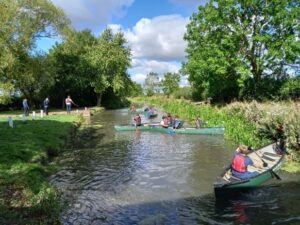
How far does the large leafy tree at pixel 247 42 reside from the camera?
40594 mm

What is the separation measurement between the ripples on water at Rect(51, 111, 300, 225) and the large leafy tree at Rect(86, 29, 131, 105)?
36.8m

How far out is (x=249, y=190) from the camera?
1488 centimetres

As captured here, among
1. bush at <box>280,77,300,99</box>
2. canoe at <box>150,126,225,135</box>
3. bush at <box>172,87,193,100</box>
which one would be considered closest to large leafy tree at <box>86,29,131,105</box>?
bush at <box>172,87,193,100</box>

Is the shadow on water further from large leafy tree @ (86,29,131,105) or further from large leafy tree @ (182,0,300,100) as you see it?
large leafy tree @ (86,29,131,105)

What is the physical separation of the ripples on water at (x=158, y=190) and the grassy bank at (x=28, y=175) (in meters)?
0.66

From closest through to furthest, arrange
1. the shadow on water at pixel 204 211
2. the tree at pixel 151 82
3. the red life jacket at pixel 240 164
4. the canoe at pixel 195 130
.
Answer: the shadow on water at pixel 204 211 → the red life jacket at pixel 240 164 → the canoe at pixel 195 130 → the tree at pixel 151 82

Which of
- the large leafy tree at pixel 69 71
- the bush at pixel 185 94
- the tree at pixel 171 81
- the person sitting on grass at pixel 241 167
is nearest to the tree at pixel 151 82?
the tree at pixel 171 81

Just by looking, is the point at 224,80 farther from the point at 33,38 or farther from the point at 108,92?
the point at 108,92

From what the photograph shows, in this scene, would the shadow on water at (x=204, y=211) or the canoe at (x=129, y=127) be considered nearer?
the shadow on water at (x=204, y=211)

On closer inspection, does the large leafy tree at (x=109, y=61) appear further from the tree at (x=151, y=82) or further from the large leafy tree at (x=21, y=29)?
the tree at (x=151, y=82)

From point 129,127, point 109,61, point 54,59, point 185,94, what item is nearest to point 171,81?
point 185,94

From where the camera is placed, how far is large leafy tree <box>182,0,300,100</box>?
40594 millimetres

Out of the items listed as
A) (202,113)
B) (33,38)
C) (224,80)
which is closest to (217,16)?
(224,80)

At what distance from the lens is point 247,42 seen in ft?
141
